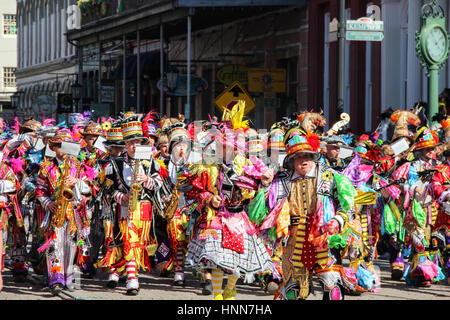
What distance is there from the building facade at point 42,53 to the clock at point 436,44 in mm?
39064

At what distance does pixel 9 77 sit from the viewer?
8881 centimetres

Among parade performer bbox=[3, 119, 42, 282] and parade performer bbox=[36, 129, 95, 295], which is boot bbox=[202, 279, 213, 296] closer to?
parade performer bbox=[36, 129, 95, 295]

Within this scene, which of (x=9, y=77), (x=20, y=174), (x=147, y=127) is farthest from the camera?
(x=9, y=77)

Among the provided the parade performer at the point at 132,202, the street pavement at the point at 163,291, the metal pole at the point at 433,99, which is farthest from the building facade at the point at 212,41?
the parade performer at the point at 132,202

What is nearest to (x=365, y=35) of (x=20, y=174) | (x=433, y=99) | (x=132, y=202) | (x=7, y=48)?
(x=433, y=99)

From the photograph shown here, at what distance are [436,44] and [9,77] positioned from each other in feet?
249

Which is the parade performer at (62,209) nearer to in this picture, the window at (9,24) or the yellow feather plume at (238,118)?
the yellow feather plume at (238,118)

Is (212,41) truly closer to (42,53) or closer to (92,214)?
(92,214)

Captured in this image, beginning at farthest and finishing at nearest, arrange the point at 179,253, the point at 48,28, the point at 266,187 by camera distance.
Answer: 1. the point at 48,28
2. the point at 179,253
3. the point at 266,187

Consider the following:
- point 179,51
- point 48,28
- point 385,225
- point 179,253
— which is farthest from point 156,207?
point 48,28

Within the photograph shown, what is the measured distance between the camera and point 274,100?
2883 cm

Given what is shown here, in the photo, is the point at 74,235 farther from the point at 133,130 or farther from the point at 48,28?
the point at 48,28

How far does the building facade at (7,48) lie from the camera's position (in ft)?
289

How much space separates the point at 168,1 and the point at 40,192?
51.7 feet
